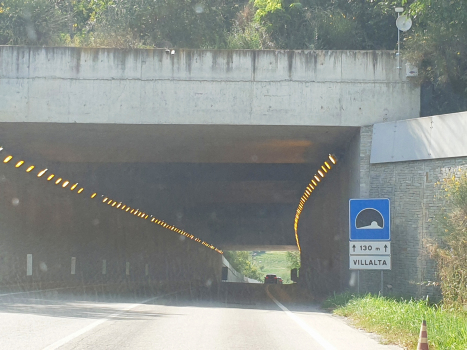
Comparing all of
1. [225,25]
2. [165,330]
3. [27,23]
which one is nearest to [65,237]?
[27,23]

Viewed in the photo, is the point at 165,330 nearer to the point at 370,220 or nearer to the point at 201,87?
the point at 370,220

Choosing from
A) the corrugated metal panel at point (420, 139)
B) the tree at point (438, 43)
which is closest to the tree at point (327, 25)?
the tree at point (438, 43)

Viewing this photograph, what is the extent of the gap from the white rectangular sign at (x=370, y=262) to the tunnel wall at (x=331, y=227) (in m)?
3.69

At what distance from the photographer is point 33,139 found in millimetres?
23891

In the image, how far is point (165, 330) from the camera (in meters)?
12.0

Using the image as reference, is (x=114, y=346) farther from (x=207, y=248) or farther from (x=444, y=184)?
(x=207, y=248)

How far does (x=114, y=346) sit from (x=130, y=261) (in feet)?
107

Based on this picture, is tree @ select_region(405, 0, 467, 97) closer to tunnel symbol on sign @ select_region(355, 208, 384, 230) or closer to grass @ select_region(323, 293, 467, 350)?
tunnel symbol on sign @ select_region(355, 208, 384, 230)

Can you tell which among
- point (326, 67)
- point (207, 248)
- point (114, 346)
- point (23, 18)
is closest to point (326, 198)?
point (326, 67)


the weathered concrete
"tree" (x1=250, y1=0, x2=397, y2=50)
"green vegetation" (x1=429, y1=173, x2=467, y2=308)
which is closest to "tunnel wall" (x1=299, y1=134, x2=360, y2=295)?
the weathered concrete

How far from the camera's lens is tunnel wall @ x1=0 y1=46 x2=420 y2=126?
20.7 m

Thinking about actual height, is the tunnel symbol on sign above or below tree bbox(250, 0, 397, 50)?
below

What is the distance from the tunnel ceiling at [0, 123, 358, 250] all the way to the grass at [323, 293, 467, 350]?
732 centimetres

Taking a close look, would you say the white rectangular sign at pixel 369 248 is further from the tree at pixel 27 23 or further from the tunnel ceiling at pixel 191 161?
the tree at pixel 27 23
